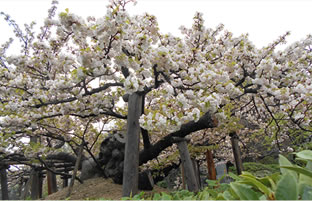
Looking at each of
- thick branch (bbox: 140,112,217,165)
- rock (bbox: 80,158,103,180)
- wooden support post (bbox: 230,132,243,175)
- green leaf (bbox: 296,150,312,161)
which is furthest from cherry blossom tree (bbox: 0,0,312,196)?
rock (bbox: 80,158,103,180)

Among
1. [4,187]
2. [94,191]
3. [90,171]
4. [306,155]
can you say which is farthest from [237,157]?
[4,187]

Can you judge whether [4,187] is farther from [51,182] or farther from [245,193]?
[245,193]

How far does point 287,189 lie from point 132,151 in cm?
465

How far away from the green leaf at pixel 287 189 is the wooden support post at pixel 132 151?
4578mm

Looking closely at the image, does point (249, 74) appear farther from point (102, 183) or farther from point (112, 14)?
point (102, 183)

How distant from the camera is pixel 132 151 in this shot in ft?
17.6

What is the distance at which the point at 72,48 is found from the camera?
705 centimetres

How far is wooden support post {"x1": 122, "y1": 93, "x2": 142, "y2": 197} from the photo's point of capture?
5.21 meters

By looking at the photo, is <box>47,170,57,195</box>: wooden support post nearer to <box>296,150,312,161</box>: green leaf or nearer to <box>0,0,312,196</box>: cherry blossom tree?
<box>0,0,312,196</box>: cherry blossom tree

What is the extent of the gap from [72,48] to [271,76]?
5851mm

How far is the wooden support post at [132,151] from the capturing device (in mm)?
5215

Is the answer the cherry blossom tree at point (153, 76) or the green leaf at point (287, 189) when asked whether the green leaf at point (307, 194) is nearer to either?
the green leaf at point (287, 189)

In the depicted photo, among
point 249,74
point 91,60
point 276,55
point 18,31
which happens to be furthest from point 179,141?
point 18,31

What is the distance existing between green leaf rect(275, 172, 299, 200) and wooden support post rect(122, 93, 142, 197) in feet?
15.0
